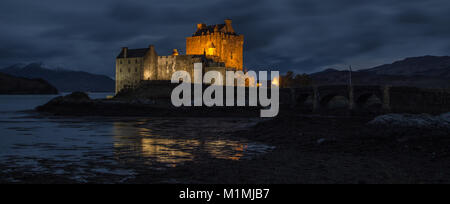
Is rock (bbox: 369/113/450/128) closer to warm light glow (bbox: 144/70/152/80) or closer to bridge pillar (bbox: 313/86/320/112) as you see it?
bridge pillar (bbox: 313/86/320/112)

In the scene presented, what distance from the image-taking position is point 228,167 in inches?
527

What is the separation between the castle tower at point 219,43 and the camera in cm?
9481

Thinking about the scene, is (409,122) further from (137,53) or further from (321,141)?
(137,53)

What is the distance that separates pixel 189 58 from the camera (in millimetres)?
86188

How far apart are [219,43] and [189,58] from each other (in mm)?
11892

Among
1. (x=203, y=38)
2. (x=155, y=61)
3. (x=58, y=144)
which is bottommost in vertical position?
(x=58, y=144)

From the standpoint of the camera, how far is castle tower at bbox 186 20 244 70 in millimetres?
94812

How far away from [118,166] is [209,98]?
5277 centimetres

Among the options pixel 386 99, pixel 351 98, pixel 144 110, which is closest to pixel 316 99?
pixel 351 98

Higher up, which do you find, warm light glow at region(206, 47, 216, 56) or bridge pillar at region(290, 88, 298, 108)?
warm light glow at region(206, 47, 216, 56)

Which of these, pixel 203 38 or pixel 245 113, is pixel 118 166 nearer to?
pixel 245 113

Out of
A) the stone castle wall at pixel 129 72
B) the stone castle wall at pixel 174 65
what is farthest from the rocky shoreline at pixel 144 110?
the stone castle wall at pixel 129 72

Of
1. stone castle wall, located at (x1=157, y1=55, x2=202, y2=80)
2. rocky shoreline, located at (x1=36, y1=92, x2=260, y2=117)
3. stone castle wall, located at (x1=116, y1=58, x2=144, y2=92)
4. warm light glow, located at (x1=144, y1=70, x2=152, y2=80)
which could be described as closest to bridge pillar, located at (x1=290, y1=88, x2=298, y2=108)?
rocky shoreline, located at (x1=36, y1=92, x2=260, y2=117)
